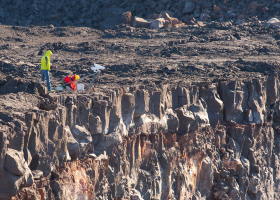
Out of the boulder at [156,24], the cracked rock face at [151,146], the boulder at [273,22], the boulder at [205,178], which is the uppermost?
the boulder at [273,22]

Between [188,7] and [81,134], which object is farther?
[188,7]

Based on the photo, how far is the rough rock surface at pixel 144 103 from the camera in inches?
345

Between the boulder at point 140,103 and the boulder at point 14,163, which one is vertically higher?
the boulder at point 140,103

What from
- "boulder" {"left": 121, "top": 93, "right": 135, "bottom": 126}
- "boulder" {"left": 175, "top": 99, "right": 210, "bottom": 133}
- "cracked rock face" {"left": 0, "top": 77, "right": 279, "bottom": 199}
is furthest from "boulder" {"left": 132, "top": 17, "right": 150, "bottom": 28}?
"boulder" {"left": 121, "top": 93, "right": 135, "bottom": 126}

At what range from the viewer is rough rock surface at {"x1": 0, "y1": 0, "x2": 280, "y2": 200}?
8.76 metres

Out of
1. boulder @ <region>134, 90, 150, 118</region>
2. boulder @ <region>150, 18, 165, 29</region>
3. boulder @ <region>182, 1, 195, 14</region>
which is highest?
boulder @ <region>182, 1, 195, 14</region>

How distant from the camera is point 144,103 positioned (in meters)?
12.5

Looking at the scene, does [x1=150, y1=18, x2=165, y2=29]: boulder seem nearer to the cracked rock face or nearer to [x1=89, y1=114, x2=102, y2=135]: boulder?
the cracked rock face

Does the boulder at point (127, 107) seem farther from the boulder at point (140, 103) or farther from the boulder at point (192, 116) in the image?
the boulder at point (192, 116)

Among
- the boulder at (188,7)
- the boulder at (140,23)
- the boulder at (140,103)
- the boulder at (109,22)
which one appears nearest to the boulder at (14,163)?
the boulder at (140,103)

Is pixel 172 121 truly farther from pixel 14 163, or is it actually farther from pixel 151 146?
pixel 14 163

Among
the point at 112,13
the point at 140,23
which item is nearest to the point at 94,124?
the point at 140,23

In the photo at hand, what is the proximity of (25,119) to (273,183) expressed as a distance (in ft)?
47.2

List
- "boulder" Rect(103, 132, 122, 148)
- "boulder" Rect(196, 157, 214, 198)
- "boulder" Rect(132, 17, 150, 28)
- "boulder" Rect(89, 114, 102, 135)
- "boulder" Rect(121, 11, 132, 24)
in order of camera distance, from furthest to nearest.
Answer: "boulder" Rect(121, 11, 132, 24)
"boulder" Rect(132, 17, 150, 28)
"boulder" Rect(196, 157, 214, 198)
"boulder" Rect(103, 132, 122, 148)
"boulder" Rect(89, 114, 102, 135)
